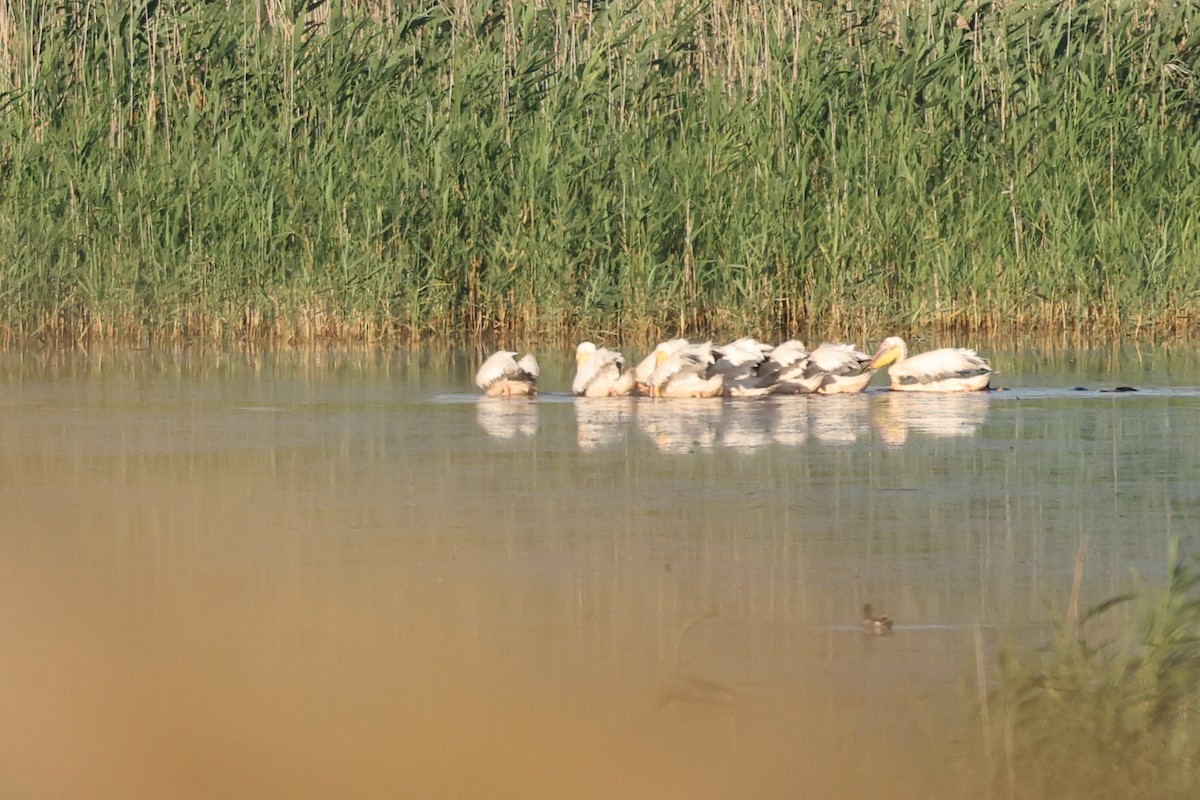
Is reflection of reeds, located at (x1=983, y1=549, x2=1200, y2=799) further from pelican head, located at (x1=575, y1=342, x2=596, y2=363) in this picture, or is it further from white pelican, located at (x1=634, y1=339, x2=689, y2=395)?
pelican head, located at (x1=575, y1=342, x2=596, y2=363)

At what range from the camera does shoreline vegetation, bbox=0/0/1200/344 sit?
1374cm

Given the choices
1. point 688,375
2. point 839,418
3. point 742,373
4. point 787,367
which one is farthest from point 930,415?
point 688,375

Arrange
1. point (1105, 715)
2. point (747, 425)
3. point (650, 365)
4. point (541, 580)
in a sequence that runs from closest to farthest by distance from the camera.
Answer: point (1105, 715) → point (541, 580) → point (747, 425) → point (650, 365)

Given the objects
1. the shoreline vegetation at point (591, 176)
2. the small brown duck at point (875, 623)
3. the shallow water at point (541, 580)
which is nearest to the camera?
the shallow water at point (541, 580)

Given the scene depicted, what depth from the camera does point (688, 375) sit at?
10.4m

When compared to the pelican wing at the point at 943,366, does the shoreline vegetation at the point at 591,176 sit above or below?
above

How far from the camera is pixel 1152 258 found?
13766mm

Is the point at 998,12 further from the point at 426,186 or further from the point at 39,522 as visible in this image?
the point at 39,522

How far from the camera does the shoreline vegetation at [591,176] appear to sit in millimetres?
13742

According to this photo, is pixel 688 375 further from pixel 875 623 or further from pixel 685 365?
pixel 875 623

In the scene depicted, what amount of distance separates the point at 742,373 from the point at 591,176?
417 cm

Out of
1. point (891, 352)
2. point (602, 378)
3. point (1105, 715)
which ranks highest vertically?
point (891, 352)

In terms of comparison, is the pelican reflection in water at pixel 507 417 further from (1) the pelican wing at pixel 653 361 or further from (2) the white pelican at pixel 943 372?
(2) the white pelican at pixel 943 372

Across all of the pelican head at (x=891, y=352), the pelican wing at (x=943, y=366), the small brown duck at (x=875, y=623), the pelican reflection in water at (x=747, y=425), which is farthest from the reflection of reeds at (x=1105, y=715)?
the pelican head at (x=891, y=352)
